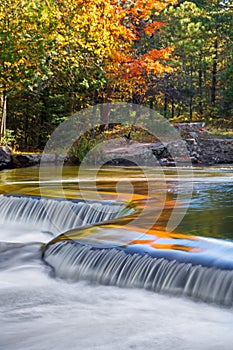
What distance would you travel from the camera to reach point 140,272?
546cm

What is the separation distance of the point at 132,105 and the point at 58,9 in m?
11.3

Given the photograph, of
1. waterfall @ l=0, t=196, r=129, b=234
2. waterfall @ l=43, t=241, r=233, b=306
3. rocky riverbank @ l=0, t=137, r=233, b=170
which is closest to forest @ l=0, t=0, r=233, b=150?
rocky riverbank @ l=0, t=137, r=233, b=170

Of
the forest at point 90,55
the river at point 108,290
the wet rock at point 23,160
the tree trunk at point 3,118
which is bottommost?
the river at point 108,290

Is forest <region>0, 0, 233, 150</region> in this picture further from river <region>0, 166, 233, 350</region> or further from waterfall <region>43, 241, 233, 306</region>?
waterfall <region>43, 241, 233, 306</region>

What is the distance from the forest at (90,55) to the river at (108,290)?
619 cm

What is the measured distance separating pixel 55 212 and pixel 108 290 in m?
3.60

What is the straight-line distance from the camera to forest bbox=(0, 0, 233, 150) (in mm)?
14438

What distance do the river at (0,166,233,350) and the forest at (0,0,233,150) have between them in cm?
619

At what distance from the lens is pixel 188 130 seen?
23.0 metres

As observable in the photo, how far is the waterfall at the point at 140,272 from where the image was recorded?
4.94m

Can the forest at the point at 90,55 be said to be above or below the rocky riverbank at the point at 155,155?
above

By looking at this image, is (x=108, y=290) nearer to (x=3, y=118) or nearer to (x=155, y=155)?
(x=3, y=118)

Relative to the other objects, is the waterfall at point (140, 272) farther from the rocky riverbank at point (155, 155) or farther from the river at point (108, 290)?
the rocky riverbank at point (155, 155)

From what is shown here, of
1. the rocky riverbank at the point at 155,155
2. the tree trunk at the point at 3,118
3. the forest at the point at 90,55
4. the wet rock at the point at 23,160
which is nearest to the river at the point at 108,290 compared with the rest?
the forest at the point at 90,55
